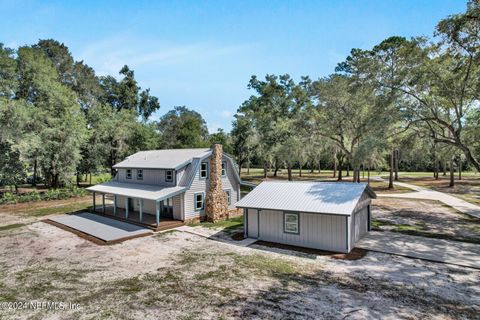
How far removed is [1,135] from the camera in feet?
81.1

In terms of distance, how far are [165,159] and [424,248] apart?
53.7 feet

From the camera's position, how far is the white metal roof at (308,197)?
1244 cm

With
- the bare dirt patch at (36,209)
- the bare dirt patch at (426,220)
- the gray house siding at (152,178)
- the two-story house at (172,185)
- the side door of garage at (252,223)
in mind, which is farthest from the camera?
the bare dirt patch at (36,209)

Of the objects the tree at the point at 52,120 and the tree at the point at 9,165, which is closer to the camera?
the tree at the point at 9,165

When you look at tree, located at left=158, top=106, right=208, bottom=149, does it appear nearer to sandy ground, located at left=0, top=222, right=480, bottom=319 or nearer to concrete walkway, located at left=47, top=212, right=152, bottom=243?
concrete walkway, located at left=47, top=212, right=152, bottom=243

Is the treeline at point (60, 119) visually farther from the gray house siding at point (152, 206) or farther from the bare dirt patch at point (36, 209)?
the gray house siding at point (152, 206)

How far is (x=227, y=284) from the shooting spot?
29.0 ft

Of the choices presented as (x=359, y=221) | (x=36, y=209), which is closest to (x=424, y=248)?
(x=359, y=221)

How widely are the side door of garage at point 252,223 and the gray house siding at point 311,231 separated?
24 centimetres

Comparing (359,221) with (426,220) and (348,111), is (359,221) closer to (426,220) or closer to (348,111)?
(426,220)

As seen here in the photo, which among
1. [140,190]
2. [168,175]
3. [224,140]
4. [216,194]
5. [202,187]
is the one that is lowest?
[216,194]

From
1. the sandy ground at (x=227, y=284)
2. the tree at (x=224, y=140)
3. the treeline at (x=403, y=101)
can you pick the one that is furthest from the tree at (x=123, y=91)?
the sandy ground at (x=227, y=284)

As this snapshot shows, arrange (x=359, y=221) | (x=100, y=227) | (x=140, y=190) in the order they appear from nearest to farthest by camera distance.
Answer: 1. (x=359, y=221)
2. (x=100, y=227)
3. (x=140, y=190)

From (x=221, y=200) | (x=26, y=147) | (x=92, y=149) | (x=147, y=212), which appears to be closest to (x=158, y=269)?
(x=221, y=200)
